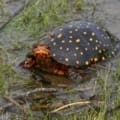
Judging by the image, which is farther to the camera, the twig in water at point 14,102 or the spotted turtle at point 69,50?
the spotted turtle at point 69,50

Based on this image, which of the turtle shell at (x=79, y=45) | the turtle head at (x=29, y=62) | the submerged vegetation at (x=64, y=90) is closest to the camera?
the submerged vegetation at (x=64, y=90)

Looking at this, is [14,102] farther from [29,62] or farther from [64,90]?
[29,62]

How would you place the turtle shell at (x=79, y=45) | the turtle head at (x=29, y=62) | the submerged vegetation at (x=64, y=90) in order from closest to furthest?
1. the submerged vegetation at (x=64, y=90)
2. the turtle shell at (x=79, y=45)
3. the turtle head at (x=29, y=62)

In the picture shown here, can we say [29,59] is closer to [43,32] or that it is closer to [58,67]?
[58,67]

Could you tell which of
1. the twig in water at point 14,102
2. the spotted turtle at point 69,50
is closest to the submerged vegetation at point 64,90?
the twig in water at point 14,102

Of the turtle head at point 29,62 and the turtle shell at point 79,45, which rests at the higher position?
the turtle shell at point 79,45

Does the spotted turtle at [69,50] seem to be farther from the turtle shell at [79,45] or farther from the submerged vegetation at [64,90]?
the submerged vegetation at [64,90]

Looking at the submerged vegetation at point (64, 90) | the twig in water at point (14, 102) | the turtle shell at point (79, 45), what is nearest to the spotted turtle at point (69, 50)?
the turtle shell at point (79, 45)
